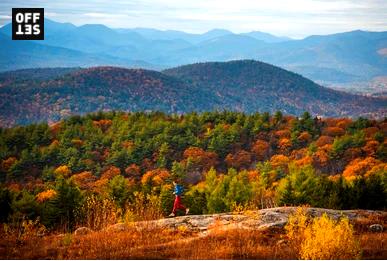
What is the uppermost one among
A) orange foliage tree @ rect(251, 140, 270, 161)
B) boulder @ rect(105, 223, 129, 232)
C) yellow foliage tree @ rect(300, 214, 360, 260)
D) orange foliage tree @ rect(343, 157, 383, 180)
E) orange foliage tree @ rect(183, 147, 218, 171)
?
yellow foliage tree @ rect(300, 214, 360, 260)

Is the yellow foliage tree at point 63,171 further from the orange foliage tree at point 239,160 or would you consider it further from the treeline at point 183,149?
the orange foliage tree at point 239,160

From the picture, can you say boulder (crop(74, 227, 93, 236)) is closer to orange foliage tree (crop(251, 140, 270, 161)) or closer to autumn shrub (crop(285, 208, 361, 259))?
autumn shrub (crop(285, 208, 361, 259))

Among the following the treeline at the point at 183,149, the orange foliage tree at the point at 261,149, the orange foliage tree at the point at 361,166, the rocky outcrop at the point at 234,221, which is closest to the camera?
the rocky outcrop at the point at 234,221

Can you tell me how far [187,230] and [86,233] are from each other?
265 cm

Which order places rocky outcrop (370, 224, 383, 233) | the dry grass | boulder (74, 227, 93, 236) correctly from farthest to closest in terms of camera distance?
rocky outcrop (370, 224, 383, 233) → boulder (74, 227, 93, 236) → the dry grass

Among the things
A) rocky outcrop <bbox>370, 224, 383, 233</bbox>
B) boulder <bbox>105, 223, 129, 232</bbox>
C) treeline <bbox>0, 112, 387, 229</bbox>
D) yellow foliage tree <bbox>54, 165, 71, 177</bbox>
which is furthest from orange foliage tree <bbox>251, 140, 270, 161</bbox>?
boulder <bbox>105, 223, 129, 232</bbox>

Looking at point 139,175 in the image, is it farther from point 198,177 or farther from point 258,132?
point 258,132

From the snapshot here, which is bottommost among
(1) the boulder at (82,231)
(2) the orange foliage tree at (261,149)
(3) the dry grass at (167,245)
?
(2) the orange foliage tree at (261,149)

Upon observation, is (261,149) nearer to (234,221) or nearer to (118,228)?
(234,221)

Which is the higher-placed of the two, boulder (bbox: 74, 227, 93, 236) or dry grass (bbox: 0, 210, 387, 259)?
dry grass (bbox: 0, 210, 387, 259)

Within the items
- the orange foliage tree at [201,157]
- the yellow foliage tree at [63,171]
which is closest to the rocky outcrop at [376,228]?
the orange foliage tree at [201,157]

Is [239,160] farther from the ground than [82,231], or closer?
closer

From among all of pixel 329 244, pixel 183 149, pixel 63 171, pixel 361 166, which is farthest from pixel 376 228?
pixel 183 149

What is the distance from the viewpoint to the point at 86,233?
12.5m
